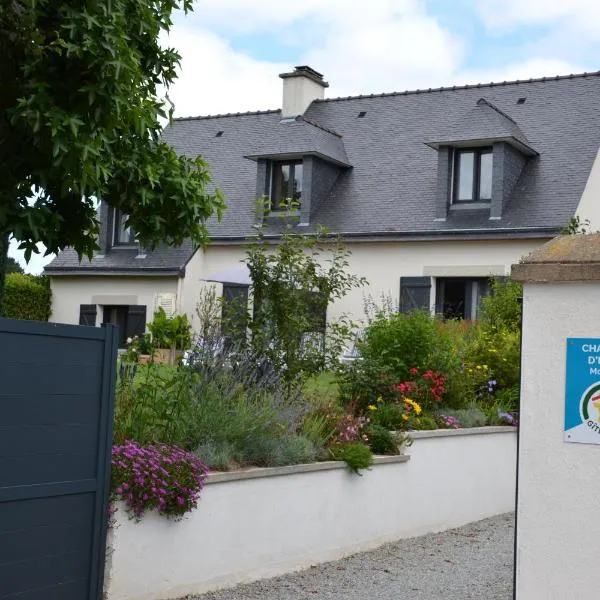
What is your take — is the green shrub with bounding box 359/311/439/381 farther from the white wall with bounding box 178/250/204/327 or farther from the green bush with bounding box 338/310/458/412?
the white wall with bounding box 178/250/204/327

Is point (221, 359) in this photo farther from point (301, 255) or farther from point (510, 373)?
point (510, 373)

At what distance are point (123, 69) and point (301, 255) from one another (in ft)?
11.5

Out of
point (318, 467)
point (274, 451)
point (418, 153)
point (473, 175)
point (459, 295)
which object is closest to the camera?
point (274, 451)

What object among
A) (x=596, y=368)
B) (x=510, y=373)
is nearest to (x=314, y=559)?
(x=596, y=368)

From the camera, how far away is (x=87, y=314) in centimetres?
2431

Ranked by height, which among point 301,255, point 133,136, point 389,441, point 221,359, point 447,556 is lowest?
point 447,556

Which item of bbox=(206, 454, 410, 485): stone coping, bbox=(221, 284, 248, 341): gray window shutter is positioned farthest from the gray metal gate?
bbox=(221, 284, 248, 341): gray window shutter

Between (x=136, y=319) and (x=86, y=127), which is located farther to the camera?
(x=136, y=319)

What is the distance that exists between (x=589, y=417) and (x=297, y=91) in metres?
22.4

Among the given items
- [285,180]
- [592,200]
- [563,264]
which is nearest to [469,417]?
[563,264]

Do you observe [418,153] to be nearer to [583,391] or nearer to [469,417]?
[469,417]

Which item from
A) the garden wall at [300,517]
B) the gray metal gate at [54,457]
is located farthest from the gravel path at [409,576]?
the gray metal gate at [54,457]

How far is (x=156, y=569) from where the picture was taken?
6.62m

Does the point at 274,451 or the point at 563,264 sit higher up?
the point at 563,264
